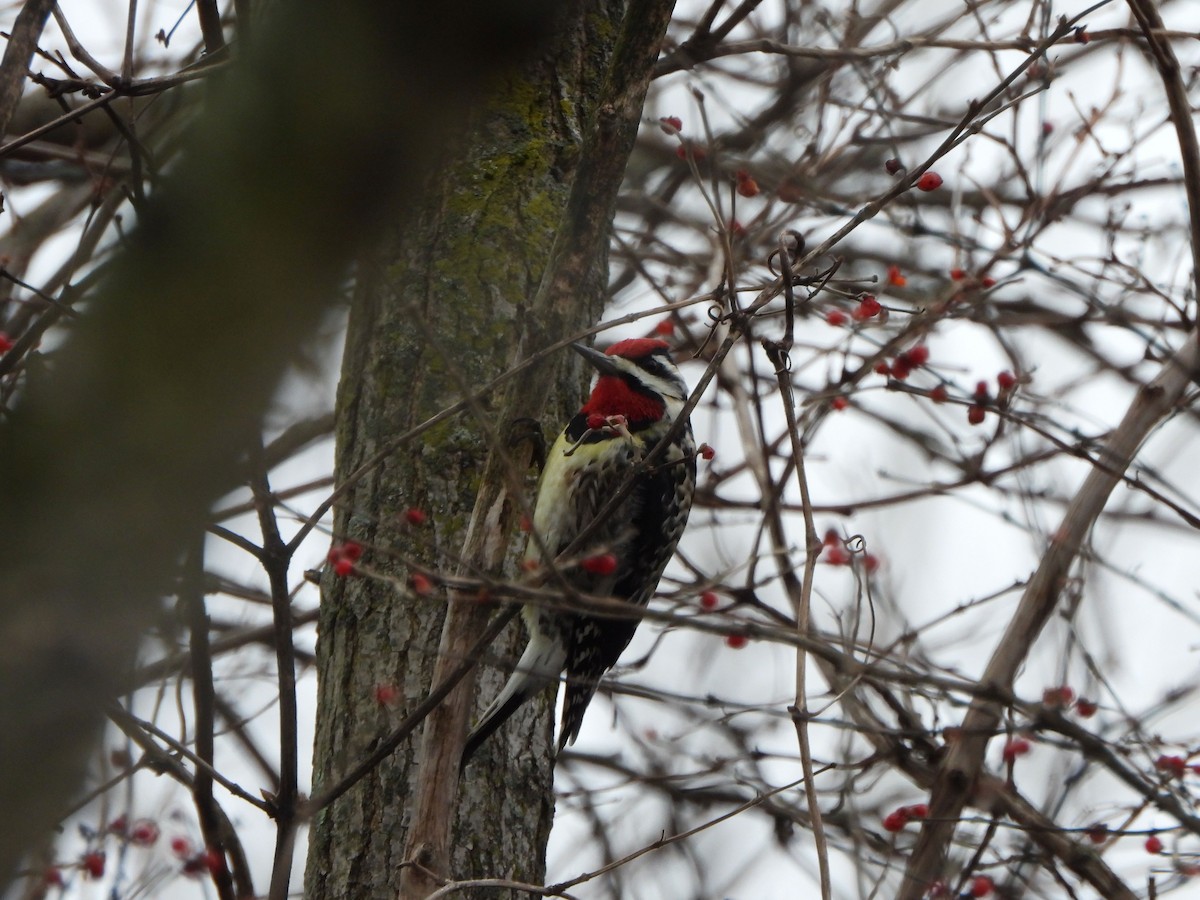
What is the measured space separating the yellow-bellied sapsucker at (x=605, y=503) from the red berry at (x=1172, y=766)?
5.08ft

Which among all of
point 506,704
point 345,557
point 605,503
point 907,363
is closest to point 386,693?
point 345,557

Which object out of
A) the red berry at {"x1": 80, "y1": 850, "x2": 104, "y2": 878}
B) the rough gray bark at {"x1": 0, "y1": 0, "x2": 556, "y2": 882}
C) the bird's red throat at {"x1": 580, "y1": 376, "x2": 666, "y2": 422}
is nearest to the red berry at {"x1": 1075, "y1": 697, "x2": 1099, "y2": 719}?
the bird's red throat at {"x1": 580, "y1": 376, "x2": 666, "y2": 422}

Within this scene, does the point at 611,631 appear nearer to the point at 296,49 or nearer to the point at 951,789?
the point at 951,789

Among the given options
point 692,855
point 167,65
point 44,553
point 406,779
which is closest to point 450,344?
point 406,779

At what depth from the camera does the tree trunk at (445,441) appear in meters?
3.03

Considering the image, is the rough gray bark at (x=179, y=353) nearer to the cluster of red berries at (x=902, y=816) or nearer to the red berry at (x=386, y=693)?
the red berry at (x=386, y=693)

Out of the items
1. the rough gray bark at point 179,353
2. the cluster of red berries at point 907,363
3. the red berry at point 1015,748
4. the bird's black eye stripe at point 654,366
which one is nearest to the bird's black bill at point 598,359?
the bird's black eye stripe at point 654,366

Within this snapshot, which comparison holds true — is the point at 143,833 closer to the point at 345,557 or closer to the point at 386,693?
the point at 386,693

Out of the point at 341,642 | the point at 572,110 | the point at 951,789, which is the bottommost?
the point at 951,789

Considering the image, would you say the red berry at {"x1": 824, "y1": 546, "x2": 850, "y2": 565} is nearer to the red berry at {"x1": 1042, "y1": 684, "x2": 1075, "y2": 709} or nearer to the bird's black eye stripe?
the red berry at {"x1": 1042, "y1": 684, "x2": 1075, "y2": 709}

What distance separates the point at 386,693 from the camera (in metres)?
2.83

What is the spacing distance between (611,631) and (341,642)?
1255 millimetres

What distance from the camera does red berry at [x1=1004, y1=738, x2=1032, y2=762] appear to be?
358 cm

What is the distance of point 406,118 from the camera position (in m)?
1.11
